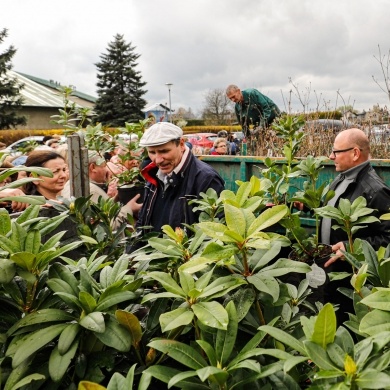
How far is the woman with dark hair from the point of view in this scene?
13.1 ft

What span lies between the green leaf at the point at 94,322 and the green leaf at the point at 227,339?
27 cm

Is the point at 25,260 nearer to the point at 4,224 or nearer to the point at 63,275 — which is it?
the point at 63,275

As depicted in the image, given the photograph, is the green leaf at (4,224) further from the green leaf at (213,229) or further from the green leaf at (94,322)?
the green leaf at (213,229)

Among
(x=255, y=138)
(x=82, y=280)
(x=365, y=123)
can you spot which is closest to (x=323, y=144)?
(x=365, y=123)

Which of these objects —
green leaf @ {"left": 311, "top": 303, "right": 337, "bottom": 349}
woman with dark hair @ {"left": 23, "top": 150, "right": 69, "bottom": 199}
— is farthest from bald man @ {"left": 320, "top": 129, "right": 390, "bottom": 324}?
woman with dark hair @ {"left": 23, "top": 150, "right": 69, "bottom": 199}

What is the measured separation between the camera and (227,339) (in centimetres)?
109

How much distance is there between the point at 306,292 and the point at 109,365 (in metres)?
0.72

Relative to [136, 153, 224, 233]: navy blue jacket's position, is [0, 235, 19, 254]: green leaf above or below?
above

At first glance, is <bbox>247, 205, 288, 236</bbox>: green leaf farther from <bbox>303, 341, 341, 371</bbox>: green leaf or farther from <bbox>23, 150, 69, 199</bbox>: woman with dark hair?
<bbox>23, 150, 69, 199</bbox>: woman with dark hair

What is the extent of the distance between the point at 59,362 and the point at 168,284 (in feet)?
1.06

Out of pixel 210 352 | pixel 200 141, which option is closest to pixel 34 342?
pixel 210 352

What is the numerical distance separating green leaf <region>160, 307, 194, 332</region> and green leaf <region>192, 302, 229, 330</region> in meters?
0.02

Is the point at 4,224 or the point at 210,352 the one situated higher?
the point at 4,224

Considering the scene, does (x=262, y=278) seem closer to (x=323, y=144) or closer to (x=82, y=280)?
(x=82, y=280)
